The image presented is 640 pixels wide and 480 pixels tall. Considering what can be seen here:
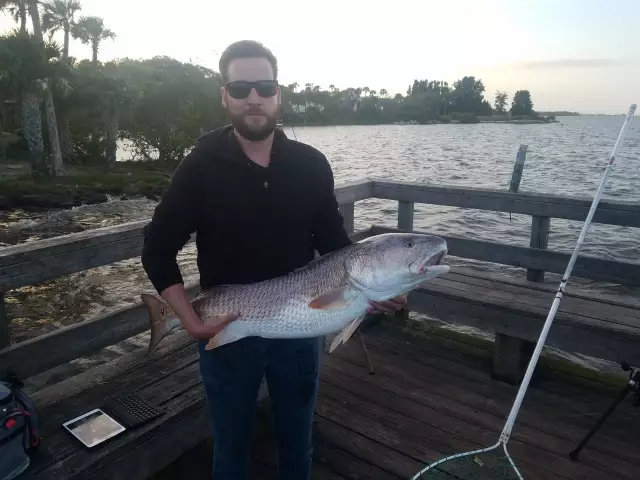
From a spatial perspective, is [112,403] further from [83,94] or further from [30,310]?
[83,94]

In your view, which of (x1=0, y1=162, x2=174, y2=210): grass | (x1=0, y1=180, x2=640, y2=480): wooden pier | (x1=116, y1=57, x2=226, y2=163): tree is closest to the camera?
(x1=0, y1=180, x2=640, y2=480): wooden pier

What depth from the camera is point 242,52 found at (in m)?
2.51

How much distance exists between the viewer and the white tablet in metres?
2.85

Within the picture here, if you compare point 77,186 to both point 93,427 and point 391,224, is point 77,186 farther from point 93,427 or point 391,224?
point 93,427

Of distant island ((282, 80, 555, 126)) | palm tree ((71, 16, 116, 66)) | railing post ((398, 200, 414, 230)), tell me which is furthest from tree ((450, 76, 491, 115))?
railing post ((398, 200, 414, 230))

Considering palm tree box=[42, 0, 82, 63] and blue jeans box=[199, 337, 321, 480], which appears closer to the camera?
blue jeans box=[199, 337, 321, 480]

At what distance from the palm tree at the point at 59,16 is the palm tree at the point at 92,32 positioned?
713 mm

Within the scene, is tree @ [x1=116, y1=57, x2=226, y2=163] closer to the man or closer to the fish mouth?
the man

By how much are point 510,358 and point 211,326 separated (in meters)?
3.26

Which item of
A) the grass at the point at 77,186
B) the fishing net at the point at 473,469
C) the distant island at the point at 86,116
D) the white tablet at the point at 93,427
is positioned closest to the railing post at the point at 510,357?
the fishing net at the point at 473,469

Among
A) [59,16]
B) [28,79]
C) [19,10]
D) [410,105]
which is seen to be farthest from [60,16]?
[410,105]

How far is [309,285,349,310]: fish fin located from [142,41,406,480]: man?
187 mm

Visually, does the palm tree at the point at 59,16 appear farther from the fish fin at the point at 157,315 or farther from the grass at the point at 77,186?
the fish fin at the point at 157,315

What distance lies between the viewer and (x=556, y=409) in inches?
168
